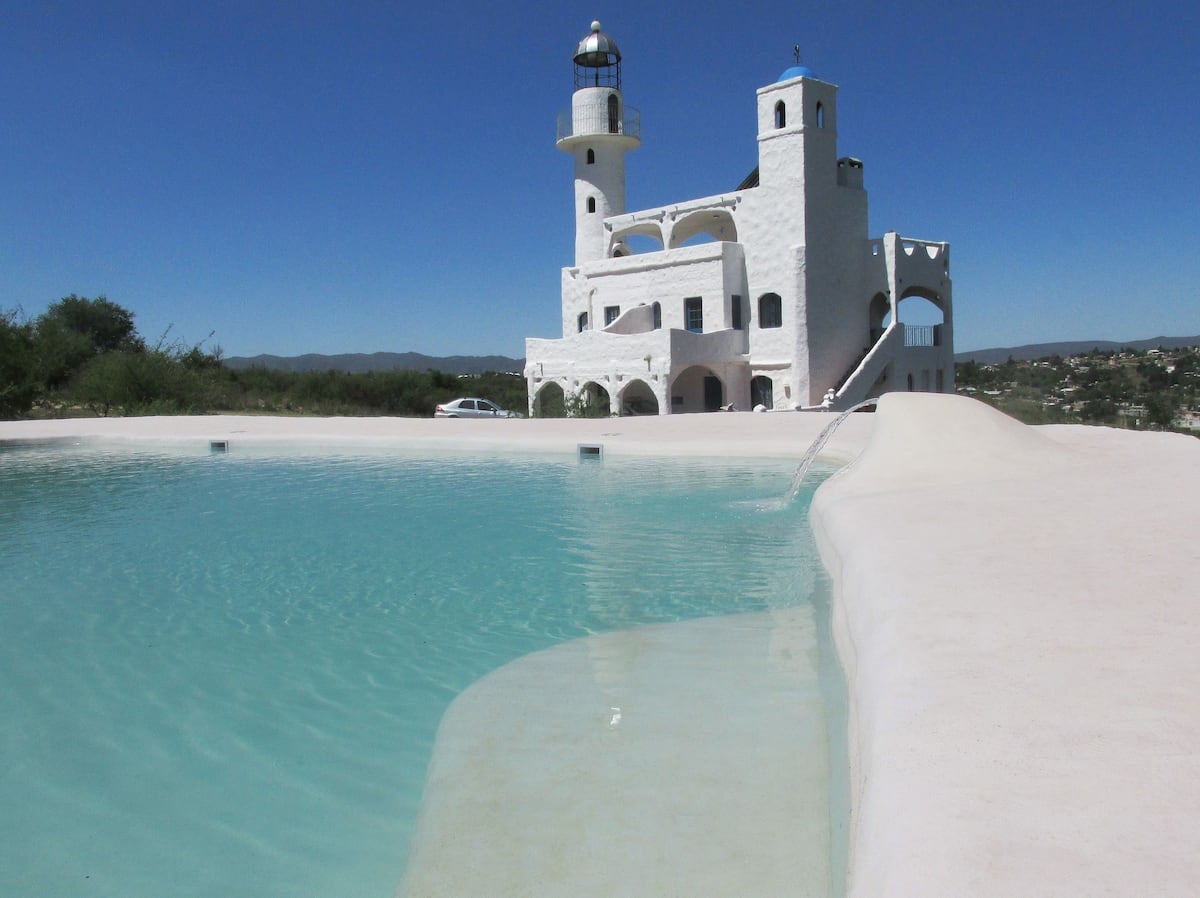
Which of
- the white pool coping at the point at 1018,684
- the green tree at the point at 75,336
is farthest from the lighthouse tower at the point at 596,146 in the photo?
the white pool coping at the point at 1018,684

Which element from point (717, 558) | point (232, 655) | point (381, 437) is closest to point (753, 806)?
point (232, 655)

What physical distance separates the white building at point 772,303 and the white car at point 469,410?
7.68ft

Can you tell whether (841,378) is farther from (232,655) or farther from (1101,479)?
(232,655)

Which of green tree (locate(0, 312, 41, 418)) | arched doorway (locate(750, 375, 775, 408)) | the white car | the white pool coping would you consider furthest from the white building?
the white pool coping

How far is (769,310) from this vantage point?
1107 inches

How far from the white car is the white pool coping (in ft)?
64.9

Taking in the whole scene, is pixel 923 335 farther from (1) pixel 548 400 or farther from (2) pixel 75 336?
(2) pixel 75 336

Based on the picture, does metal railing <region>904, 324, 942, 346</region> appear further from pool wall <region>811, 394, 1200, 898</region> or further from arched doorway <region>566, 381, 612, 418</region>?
pool wall <region>811, 394, 1200, 898</region>

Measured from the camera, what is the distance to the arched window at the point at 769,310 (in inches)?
1100

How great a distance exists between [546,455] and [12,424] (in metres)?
13.6

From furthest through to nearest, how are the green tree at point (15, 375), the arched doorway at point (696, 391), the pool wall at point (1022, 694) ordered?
the arched doorway at point (696, 391) → the green tree at point (15, 375) → the pool wall at point (1022, 694)

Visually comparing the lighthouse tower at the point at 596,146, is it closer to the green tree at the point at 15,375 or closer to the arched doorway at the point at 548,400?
the arched doorway at the point at 548,400

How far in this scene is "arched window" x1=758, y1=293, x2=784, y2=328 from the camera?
91.7 feet

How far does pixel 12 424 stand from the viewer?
21.5 metres
